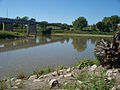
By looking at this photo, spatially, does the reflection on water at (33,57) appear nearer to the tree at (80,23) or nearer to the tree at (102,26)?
the tree at (102,26)

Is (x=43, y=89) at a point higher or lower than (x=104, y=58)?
lower

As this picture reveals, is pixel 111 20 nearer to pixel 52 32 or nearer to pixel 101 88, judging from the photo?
pixel 52 32

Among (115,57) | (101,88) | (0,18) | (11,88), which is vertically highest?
(0,18)

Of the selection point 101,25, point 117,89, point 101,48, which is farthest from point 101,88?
point 101,25

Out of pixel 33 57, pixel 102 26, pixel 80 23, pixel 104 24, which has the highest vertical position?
pixel 80 23

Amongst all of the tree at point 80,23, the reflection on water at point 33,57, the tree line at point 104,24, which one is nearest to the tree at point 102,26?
the tree line at point 104,24

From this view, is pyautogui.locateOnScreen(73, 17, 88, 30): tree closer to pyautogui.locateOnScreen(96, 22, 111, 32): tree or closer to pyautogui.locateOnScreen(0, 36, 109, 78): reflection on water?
pyautogui.locateOnScreen(96, 22, 111, 32): tree

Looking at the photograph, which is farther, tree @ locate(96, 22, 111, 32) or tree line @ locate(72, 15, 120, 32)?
tree line @ locate(72, 15, 120, 32)

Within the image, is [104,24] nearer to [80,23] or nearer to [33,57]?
[80,23]

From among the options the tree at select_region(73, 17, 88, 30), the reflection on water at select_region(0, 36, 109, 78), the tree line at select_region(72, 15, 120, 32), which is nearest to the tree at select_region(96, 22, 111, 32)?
the tree line at select_region(72, 15, 120, 32)

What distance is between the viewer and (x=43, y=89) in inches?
160

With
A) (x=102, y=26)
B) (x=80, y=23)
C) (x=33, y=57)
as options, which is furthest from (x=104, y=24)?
(x=33, y=57)

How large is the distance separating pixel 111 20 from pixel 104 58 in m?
89.3

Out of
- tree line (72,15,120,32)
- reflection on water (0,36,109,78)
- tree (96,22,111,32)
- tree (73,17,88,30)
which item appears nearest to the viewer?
reflection on water (0,36,109,78)
